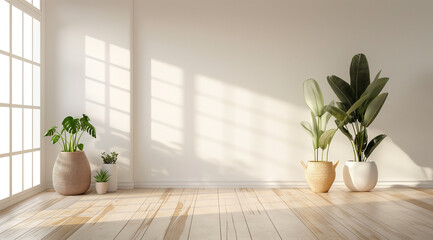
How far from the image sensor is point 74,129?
434cm

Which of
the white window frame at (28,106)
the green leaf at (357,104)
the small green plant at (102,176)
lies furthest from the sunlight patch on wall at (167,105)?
the green leaf at (357,104)

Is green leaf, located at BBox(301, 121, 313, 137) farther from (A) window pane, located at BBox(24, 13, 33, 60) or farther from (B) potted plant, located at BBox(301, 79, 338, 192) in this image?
(A) window pane, located at BBox(24, 13, 33, 60)

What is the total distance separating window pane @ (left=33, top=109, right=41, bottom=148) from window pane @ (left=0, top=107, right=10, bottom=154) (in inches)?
27.6

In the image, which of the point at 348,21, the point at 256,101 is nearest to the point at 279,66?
the point at 256,101

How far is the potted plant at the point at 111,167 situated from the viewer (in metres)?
4.57

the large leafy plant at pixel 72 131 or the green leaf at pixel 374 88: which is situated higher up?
the green leaf at pixel 374 88

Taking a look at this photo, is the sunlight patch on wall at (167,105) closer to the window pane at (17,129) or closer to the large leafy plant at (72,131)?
the large leafy plant at (72,131)

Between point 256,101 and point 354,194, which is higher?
point 256,101

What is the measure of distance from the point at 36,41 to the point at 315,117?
3131 millimetres

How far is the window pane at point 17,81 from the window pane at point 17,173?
0.54 meters

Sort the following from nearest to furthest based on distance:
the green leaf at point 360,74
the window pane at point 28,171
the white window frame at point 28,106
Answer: the white window frame at point 28,106
the window pane at point 28,171
the green leaf at point 360,74

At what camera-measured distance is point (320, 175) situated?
4.53 metres

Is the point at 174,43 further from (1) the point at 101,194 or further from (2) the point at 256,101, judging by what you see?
(1) the point at 101,194

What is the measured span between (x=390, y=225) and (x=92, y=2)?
378cm
